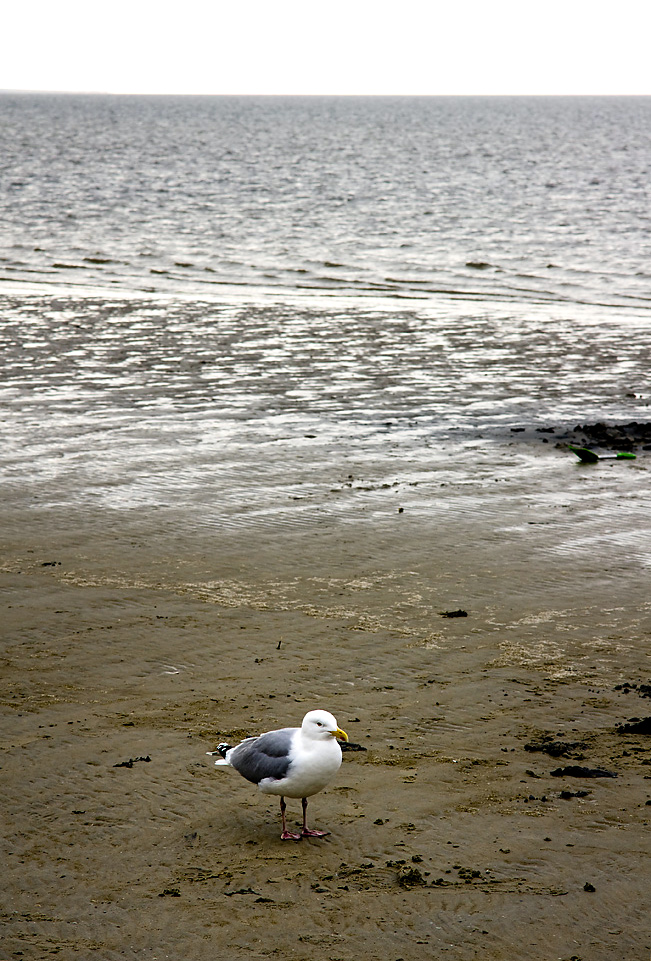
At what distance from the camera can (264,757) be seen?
575cm

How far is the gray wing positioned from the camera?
5656 mm

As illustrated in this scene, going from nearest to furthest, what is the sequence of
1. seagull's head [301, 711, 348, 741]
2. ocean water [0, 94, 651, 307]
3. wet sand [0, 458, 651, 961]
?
wet sand [0, 458, 651, 961] < seagull's head [301, 711, 348, 741] < ocean water [0, 94, 651, 307]

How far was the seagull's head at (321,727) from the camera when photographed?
5551 millimetres

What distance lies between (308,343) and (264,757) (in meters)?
14.8

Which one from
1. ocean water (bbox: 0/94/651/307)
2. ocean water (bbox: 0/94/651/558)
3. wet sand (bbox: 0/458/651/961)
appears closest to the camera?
wet sand (bbox: 0/458/651/961)

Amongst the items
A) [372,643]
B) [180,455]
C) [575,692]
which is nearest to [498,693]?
[575,692]

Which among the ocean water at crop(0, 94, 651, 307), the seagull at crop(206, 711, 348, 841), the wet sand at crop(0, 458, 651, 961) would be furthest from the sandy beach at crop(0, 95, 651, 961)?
the ocean water at crop(0, 94, 651, 307)

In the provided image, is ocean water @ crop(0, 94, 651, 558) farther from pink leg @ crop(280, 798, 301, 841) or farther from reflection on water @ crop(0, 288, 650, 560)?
pink leg @ crop(280, 798, 301, 841)

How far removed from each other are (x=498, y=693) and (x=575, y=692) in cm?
56

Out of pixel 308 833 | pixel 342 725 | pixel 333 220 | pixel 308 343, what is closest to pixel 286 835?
pixel 308 833

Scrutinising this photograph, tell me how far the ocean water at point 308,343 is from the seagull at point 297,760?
16.3ft

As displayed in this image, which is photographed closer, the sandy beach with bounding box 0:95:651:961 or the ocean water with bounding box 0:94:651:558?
the sandy beach with bounding box 0:95:651:961

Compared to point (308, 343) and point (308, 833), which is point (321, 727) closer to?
point (308, 833)

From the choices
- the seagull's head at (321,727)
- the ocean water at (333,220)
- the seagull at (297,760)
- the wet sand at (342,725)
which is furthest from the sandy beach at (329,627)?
the ocean water at (333,220)
